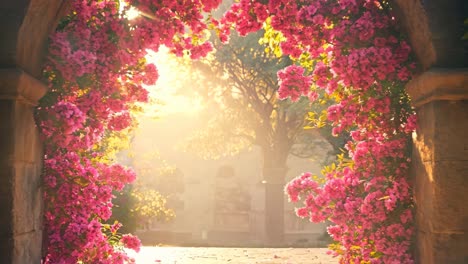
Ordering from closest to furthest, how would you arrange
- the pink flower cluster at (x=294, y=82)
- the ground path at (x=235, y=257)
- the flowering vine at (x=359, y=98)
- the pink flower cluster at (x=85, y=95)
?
1. the pink flower cluster at (x=85, y=95)
2. the flowering vine at (x=359, y=98)
3. the pink flower cluster at (x=294, y=82)
4. the ground path at (x=235, y=257)

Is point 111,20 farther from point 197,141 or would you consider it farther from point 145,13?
point 197,141

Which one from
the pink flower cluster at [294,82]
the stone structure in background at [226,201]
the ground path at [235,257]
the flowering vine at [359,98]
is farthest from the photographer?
the stone structure in background at [226,201]

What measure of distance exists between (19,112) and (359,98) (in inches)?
137

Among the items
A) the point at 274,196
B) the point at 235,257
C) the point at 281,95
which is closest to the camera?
the point at 281,95

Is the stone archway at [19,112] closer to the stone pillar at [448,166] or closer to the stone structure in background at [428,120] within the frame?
the stone structure in background at [428,120]

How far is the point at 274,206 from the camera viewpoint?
21859 millimetres

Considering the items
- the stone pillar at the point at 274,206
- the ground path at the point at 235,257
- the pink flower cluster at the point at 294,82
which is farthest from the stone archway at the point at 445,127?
the stone pillar at the point at 274,206

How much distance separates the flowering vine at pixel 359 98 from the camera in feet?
17.9

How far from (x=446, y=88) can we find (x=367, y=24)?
129 cm

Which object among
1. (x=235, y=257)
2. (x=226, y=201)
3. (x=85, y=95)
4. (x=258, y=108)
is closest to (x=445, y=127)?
(x=85, y=95)

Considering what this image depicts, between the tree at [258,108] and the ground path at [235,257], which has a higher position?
the tree at [258,108]

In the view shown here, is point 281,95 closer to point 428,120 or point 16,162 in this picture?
point 428,120

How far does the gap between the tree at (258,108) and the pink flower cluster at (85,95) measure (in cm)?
1508

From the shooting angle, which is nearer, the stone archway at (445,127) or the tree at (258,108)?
the stone archway at (445,127)
